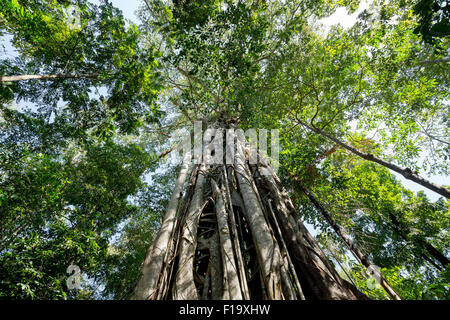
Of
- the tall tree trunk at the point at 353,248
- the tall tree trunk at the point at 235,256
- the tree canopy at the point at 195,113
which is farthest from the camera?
the tree canopy at the point at 195,113

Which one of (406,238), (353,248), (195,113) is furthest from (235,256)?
(406,238)

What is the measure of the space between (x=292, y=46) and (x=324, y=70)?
1191 mm

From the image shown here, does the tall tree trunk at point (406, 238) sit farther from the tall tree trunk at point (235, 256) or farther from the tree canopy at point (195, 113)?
the tall tree trunk at point (235, 256)

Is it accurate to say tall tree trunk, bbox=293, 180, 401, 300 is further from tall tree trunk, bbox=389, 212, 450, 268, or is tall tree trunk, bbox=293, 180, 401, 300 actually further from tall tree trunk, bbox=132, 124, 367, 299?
tall tree trunk, bbox=389, 212, 450, 268

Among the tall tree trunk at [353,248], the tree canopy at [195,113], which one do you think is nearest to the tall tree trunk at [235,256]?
the tall tree trunk at [353,248]

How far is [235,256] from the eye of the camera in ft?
5.74

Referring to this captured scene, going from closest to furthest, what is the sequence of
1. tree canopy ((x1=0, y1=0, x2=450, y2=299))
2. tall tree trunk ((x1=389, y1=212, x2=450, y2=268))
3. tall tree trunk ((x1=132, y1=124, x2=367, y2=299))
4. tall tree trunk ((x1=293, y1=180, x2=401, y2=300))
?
tall tree trunk ((x1=132, y1=124, x2=367, y2=299)), tall tree trunk ((x1=293, y1=180, x2=401, y2=300)), tree canopy ((x1=0, y1=0, x2=450, y2=299)), tall tree trunk ((x1=389, y1=212, x2=450, y2=268))

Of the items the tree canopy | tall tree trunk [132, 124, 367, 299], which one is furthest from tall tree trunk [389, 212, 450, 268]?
tall tree trunk [132, 124, 367, 299]

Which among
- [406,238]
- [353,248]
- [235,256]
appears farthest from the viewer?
[406,238]

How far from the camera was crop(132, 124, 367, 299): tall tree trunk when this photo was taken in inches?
59.4

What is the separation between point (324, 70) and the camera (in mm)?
5512

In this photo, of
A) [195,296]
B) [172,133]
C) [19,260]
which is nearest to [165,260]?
[195,296]

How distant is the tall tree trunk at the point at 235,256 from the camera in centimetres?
151

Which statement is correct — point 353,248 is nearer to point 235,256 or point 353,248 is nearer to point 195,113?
point 235,256
